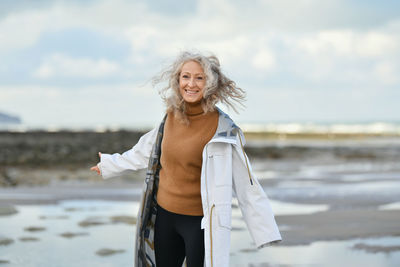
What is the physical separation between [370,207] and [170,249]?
6.57 meters

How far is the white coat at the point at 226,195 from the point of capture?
314 cm

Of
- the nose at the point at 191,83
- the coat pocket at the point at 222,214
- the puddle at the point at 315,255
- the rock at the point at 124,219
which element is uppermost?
the nose at the point at 191,83

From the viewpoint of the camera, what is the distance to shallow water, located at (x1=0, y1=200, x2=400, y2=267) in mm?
5656

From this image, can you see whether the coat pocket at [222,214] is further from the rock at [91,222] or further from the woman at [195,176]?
the rock at [91,222]

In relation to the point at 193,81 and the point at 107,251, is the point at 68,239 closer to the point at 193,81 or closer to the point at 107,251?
the point at 107,251

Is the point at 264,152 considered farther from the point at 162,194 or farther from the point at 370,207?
the point at 162,194

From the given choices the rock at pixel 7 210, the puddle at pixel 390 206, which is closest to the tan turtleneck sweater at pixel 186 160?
the rock at pixel 7 210

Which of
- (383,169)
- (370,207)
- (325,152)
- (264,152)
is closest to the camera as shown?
(370,207)

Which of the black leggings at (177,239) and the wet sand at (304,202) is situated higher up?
the black leggings at (177,239)

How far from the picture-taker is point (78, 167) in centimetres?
1684

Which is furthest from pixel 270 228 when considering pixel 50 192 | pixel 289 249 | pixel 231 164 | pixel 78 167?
pixel 78 167

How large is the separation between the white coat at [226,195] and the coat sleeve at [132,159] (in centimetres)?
66

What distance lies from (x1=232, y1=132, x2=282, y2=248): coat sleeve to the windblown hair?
357 mm

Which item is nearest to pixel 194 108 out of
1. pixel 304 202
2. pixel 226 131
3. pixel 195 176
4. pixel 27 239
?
pixel 226 131
